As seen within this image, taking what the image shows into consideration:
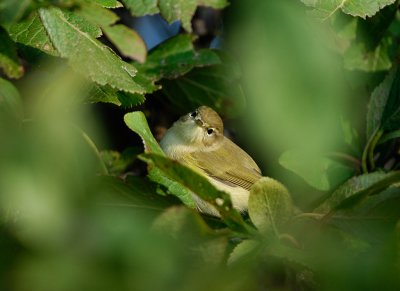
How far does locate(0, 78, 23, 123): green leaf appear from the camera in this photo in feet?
1.84

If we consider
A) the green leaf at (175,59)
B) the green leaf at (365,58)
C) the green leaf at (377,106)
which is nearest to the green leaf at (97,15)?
the green leaf at (175,59)

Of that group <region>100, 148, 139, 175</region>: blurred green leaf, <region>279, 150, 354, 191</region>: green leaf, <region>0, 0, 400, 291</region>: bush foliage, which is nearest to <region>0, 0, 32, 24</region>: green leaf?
<region>0, 0, 400, 291</region>: bush foliage

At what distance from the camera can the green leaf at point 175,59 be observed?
153 cm

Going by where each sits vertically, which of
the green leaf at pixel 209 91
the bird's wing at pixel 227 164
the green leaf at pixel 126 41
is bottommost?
the bird's wing at pixel 227 164

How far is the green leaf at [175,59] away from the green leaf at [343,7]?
0.44 metres

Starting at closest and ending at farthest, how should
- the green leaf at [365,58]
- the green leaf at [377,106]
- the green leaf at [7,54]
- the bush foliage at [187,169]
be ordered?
the bush foliage at [187,169] < the green leaf at [7,54] < the green leaf at [377,106] < the green leaf at [365,58]

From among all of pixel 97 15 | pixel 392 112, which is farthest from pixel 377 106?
pixel 97 15

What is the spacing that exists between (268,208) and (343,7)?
1.66ft

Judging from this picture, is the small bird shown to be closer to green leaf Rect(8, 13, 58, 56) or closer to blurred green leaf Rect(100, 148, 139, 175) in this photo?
blurred green leaf Rect(100, 148, 139, 175)

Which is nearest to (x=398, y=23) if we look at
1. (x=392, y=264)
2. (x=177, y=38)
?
(x=177, y=38)

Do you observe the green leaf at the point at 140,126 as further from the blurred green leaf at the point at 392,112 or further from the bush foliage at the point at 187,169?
the blurred green leaf at the point at 392,112

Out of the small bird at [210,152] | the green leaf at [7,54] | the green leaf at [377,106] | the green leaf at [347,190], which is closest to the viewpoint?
the green leaf at [7,54]

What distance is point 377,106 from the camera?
1478 mm

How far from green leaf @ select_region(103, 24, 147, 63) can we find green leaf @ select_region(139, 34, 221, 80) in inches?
29.9
